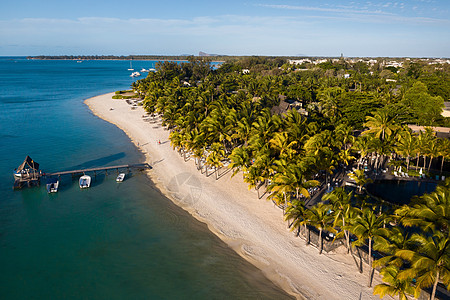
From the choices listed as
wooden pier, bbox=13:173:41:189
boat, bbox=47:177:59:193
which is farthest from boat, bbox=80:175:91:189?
wooden pier, bbox=13:173:41:189

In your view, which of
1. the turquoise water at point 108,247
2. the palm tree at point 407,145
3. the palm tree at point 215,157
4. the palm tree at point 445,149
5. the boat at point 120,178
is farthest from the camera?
the boat at point 120,178

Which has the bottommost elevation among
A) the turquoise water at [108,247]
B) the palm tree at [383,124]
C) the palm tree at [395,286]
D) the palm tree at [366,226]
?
the turquoise water at [108,247]

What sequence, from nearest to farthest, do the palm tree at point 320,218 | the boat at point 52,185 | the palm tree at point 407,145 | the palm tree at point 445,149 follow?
the palm tree at point 320,218 < the palm tree at point 445,149 < the palm tree at point 407,145 < the boat at point 52,185

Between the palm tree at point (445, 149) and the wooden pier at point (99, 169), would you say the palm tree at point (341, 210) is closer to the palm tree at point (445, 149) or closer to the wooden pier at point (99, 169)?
the palm tree at point (445, 149)

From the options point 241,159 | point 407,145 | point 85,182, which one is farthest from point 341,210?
point 85,182

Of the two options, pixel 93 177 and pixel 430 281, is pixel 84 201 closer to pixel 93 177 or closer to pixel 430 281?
pixel 93 177

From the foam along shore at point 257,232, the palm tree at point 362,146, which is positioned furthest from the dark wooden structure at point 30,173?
the palm tree at point 362,146
